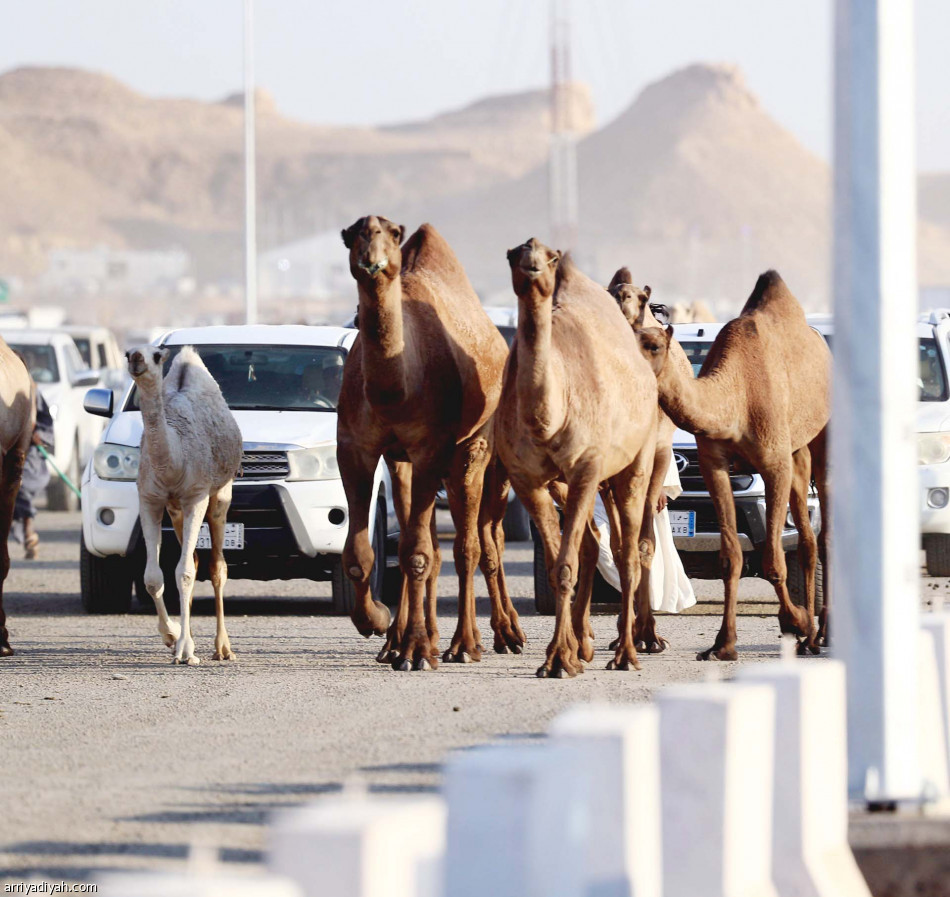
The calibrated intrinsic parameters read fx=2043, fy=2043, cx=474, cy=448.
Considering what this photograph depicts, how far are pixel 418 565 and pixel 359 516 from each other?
0.42m

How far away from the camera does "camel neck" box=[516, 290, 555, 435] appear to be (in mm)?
10172

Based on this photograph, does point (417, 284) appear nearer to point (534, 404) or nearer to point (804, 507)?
point (534, 404)

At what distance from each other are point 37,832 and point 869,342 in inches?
128

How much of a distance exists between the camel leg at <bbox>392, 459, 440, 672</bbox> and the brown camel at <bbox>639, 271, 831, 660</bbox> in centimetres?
162

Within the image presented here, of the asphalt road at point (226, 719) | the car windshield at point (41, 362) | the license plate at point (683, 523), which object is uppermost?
the car windshield at point (41, 362)

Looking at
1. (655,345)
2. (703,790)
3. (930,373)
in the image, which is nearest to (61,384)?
(930,373)

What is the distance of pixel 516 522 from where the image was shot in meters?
21.7

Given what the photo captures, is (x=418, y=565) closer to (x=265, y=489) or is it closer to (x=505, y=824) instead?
(x=265, y=489)

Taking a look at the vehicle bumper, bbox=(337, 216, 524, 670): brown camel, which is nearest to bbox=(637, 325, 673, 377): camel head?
bbox=(337, 216, 524, 670): brown camel

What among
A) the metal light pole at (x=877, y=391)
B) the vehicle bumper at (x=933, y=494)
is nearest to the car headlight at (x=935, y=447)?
the vehicle bumper at (x=933, y=494)

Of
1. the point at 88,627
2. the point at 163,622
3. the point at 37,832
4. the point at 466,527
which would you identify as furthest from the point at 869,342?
the point at 88,627

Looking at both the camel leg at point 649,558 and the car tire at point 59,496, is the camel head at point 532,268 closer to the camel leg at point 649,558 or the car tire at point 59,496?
the camel leg at point 649,558

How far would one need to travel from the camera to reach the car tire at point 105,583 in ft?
46.8

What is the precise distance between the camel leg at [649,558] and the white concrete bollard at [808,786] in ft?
17.2
